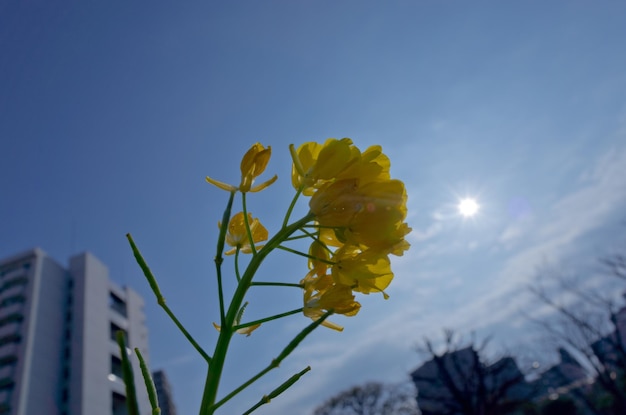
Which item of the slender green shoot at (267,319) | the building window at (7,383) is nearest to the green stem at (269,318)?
the slender green shoot at (267,319)

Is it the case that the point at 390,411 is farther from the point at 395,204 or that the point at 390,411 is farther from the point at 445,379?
the point at 395,204

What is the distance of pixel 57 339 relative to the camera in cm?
2809

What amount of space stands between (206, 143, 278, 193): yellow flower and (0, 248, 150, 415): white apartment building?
83.6 feet

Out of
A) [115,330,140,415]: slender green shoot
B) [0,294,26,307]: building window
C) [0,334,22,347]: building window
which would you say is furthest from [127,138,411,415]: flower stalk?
[0,294,26,307]: building window

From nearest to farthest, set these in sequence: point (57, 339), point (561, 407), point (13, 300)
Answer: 1. point (561, 407)
2. point (57, 339)
3. point (13, 300)

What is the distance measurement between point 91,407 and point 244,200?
1207 inches

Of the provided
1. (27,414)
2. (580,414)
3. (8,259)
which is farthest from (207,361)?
(8,259)

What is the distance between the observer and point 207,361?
0.47 m

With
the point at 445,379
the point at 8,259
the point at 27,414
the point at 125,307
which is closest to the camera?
the point at 445,379

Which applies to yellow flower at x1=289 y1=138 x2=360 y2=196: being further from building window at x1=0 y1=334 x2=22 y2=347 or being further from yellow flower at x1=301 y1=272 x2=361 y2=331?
building window at x1=0 y1=334 x2=22 y2=347

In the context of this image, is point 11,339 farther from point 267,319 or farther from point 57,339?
point 267,319

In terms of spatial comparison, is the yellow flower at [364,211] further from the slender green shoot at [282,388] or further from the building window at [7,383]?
the building window at [7,383]

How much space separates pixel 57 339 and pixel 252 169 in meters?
33.4

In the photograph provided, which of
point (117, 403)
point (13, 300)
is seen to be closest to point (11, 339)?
point (13, 300)
